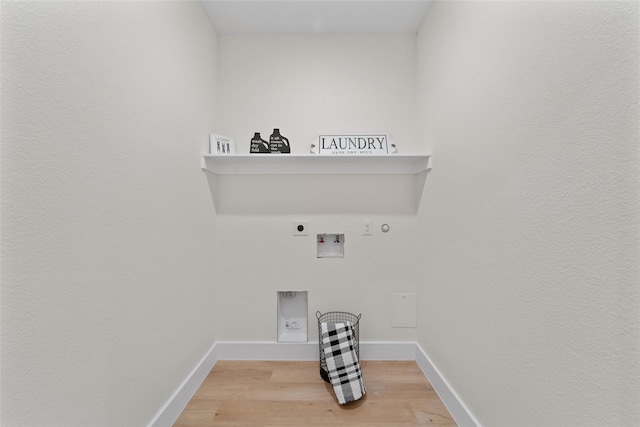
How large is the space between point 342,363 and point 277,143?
1381mm

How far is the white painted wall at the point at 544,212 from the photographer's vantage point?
684mm

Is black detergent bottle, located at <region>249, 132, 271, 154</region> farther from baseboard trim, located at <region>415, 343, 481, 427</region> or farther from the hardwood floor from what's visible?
baseboard trim, located at <region>415, 343, 481, 427</region>


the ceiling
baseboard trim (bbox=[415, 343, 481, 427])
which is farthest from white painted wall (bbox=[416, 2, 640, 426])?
the ceiling

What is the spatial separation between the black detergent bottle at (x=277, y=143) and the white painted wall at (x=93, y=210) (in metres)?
0.55

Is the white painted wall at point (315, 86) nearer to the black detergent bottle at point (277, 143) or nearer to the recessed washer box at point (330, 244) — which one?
the black detergent bottle at point (277, 143)

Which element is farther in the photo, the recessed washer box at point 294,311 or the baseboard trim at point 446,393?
the recessed washer box at point 294,311

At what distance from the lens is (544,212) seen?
90 cm

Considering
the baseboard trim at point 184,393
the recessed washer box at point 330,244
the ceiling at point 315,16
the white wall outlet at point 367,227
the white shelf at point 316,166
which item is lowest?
the baseboard trim at point 184,393

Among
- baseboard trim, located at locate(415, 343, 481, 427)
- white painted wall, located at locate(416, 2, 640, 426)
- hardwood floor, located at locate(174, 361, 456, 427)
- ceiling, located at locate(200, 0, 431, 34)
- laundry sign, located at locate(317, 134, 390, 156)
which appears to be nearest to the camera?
white painted wall, located at locate(416, 2, 640, 426)

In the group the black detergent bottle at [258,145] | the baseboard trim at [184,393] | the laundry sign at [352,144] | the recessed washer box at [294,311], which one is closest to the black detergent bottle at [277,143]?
the black detergent bottle at [258,145]

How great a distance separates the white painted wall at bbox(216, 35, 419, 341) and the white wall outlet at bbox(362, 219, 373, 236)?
0.10 ft

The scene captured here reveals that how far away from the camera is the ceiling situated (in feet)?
6.05

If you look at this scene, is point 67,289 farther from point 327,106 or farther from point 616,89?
point 327,106

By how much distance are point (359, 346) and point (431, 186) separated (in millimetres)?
1161
